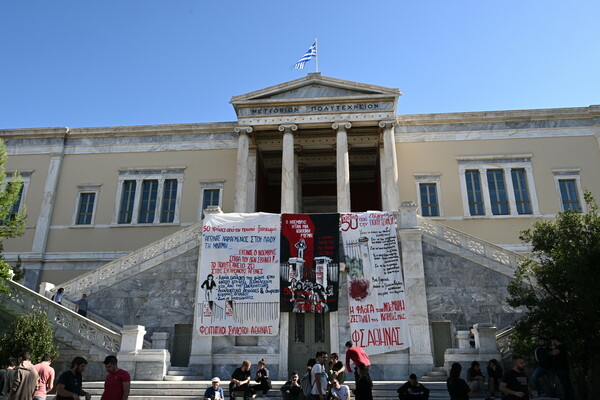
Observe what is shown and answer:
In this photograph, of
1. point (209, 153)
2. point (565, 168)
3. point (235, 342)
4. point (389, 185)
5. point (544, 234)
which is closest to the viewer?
point (544, 234)

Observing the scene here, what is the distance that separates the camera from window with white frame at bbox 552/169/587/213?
25469 millimetres

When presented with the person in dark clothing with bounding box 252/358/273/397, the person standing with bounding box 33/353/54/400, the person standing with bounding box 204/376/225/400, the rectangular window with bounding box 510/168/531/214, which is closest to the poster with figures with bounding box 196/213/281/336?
the person in dark clothing with bounding box 252/358/273/397

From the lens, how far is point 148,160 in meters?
28.7

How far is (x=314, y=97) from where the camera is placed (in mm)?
25547

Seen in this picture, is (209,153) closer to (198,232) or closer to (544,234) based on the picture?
(198,232)

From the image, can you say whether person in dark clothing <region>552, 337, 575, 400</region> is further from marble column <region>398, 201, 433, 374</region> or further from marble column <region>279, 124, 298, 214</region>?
marble column <region>279, 124, 298, 214</region>

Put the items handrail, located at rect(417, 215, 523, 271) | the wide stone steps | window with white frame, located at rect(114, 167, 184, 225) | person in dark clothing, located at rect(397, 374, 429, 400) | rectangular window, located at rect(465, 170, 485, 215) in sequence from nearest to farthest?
person in dark clothing, located at rect(397, 374, 429, 400) → the wide stone steps → handrail, located at rect(417, 215, 523, 271) → rectangular window, located at rect(465, 170, 485, 215) → window with white frame, located at rect(114, 167, 184, 225)

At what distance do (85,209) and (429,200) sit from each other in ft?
62.9

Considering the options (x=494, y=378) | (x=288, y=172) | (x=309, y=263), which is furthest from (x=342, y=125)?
(x=494, y=378)

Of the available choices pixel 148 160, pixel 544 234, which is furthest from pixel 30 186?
pixel 544 234

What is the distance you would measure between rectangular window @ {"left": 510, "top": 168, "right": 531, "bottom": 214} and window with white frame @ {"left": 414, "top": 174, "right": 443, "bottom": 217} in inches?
156

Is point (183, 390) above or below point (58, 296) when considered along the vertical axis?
below

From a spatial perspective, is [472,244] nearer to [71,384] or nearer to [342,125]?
[342,125]

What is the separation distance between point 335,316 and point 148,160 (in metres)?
16.5
